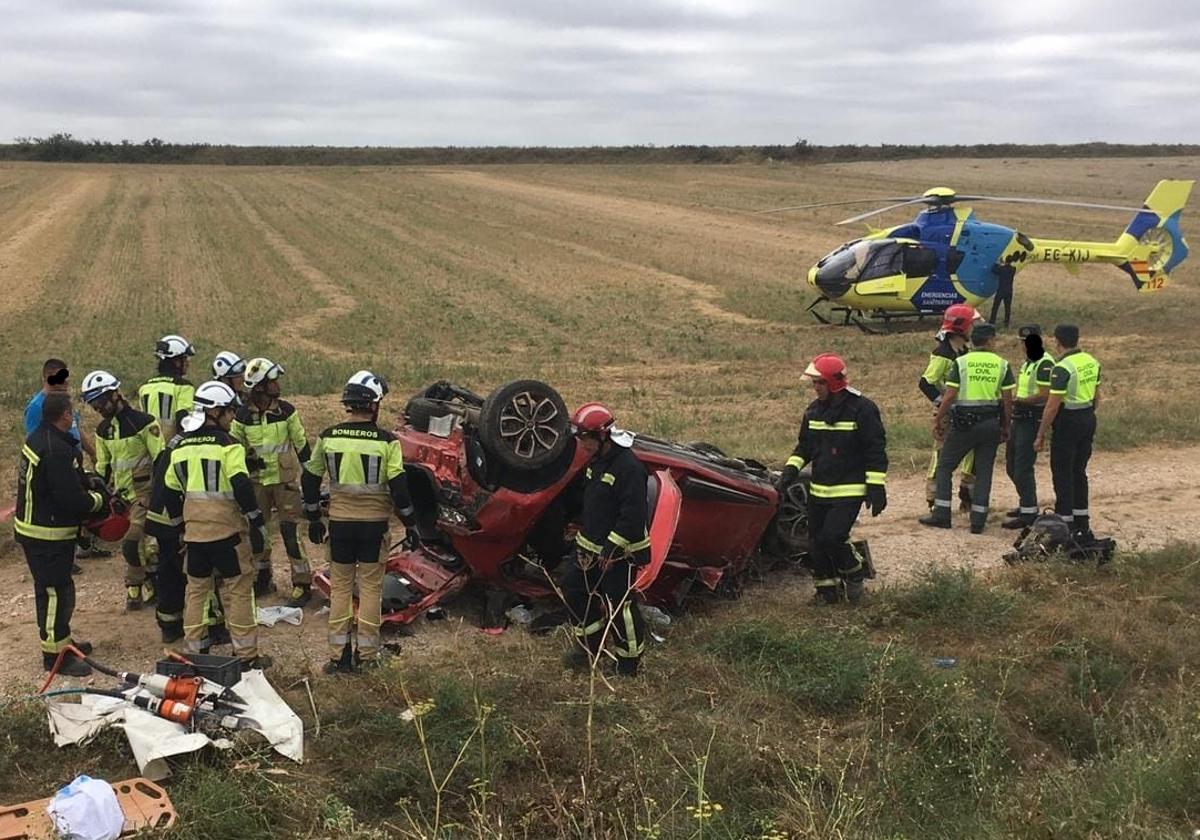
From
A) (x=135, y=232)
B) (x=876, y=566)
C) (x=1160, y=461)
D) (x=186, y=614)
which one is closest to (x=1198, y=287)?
(x=1160, y=461)

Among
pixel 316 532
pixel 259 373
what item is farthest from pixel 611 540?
pixel 259 373

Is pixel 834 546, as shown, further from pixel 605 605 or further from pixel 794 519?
pixel 605 605

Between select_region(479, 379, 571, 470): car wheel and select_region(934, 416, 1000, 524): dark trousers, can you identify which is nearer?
select_region(479, 379, 571, 470): car wheel

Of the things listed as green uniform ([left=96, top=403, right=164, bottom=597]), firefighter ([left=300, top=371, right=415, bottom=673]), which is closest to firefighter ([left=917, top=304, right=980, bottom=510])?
firefighter ([left=300, top=371, right=415, bottom=673])

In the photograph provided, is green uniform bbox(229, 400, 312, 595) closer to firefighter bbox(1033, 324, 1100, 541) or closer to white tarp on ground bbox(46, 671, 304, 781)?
white tarp on ground bbox(46, 671, 304, 781)

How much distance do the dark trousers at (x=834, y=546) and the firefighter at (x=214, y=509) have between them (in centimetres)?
379

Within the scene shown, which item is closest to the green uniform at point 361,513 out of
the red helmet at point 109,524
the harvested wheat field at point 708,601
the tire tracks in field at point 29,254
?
the harvested wheat field at point 708,601

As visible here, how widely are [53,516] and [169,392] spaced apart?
1.79m

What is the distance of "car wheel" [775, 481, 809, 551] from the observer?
24.9 ft

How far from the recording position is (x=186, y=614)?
19.7 feet

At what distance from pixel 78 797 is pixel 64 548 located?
2.54m

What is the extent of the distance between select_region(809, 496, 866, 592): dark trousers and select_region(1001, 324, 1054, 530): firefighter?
2.56m

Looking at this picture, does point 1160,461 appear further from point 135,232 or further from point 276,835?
point 135,232

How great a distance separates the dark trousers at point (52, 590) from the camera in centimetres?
591
